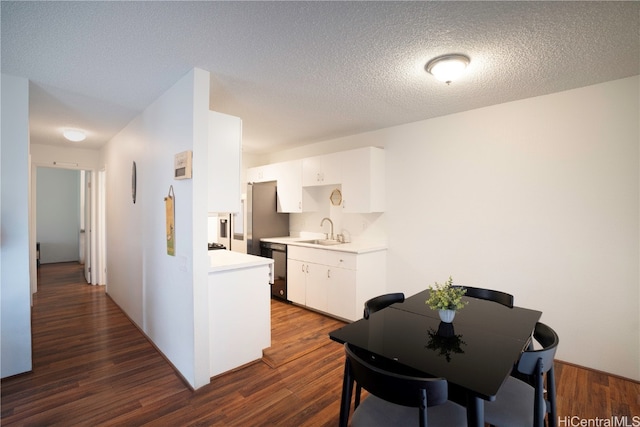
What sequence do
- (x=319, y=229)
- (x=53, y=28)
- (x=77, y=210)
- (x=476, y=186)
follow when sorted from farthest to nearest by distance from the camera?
(x=77, y=210)
(x=319, y=229)
(x=476, y=186)
(x=53, y=28)

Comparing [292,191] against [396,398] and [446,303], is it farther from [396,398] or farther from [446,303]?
[396,398]

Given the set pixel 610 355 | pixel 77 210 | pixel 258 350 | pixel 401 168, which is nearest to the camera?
pixel 610 355

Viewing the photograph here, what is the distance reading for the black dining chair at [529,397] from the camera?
1373 mm

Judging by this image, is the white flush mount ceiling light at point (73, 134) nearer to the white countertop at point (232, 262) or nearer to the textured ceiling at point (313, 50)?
the textured ceiling at point (313, 50)

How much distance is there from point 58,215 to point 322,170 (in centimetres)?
733

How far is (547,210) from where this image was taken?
282 cm

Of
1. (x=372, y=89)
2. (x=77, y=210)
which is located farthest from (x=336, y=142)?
(x=77, y=210)

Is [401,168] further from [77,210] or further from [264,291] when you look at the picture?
[77,210]

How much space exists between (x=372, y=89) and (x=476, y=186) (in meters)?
1.56

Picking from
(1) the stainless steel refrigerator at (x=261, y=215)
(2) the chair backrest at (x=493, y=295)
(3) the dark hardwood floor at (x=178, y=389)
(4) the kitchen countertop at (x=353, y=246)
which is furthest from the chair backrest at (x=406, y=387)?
(1) the stainless steel refrigerator at (x=261, y=215)

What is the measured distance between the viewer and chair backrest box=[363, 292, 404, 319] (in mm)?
2059

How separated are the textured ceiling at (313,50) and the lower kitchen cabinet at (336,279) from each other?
1814 millimetres

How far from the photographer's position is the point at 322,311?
4055 mm

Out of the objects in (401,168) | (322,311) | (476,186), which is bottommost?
(322,311)
